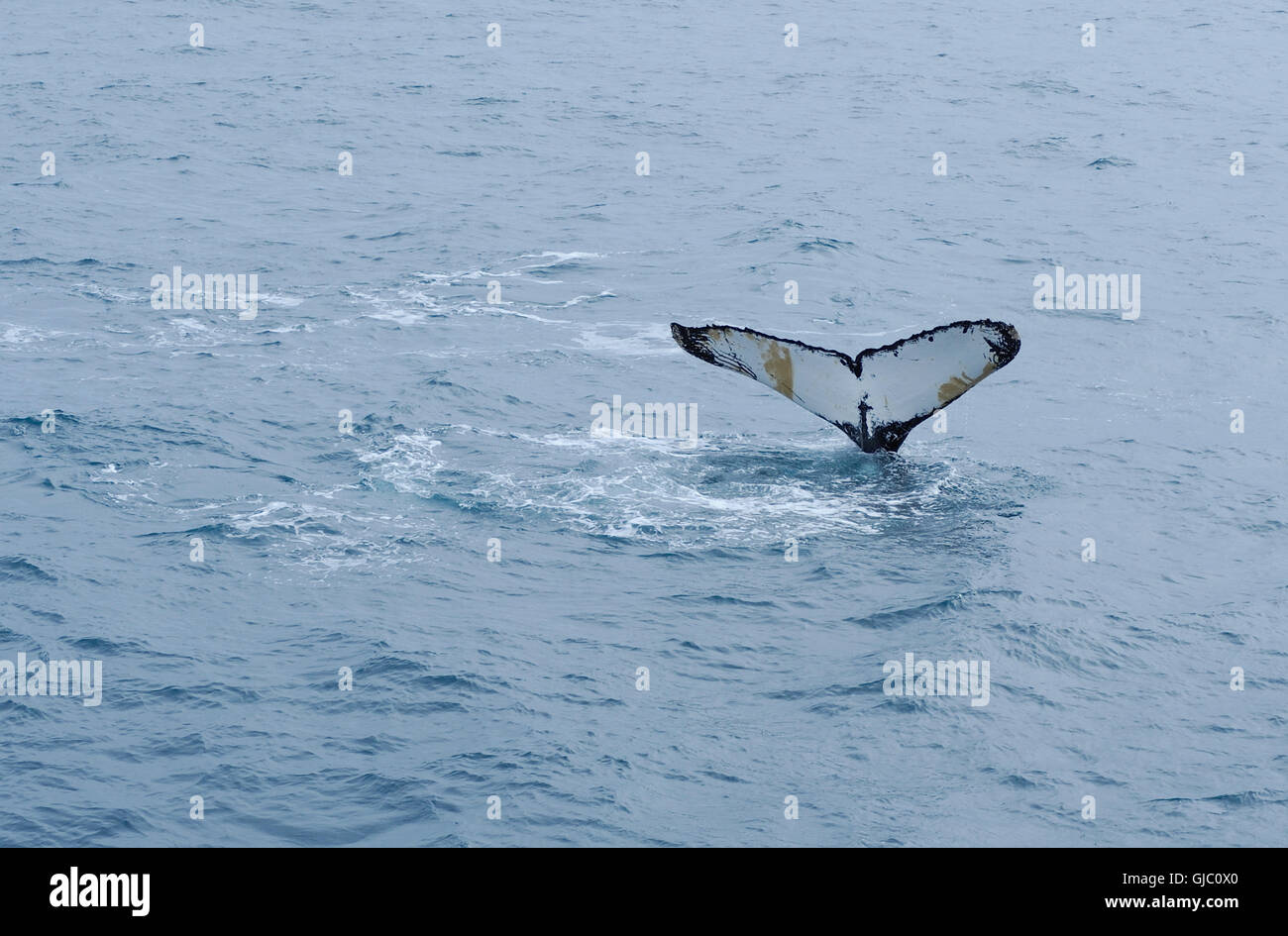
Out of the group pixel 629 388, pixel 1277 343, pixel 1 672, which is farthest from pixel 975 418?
pixel 1 672

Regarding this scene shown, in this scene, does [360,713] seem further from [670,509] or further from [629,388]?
[629,388]

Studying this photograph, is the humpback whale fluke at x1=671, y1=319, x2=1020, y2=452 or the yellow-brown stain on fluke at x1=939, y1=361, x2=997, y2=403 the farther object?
the yellow-brown stain on fluke at x1=939, y1=361, x2=997, y2=403

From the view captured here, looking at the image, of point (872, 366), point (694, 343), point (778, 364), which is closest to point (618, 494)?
point (694, 343)

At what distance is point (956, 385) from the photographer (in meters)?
20.2

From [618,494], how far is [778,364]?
2.64 m

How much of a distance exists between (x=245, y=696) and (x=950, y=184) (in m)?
28.9

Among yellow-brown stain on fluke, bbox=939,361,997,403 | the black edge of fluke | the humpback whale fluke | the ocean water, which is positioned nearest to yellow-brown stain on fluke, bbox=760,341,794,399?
the humpback whale fluke

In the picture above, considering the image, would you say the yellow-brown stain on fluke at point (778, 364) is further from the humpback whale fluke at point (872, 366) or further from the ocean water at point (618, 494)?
the ocean water at point (618, 494)

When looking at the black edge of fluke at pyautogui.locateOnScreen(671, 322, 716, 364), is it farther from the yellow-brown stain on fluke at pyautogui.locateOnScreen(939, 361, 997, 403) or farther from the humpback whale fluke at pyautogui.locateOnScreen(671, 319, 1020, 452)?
the yellow-brown stain on fluke at pyautogui.locateOnScreen(939, 361, 997, 403)

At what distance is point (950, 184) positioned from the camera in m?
40.5

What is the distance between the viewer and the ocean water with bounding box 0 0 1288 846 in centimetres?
1437

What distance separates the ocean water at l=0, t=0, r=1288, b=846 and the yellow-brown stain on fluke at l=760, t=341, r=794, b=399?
1381 mm

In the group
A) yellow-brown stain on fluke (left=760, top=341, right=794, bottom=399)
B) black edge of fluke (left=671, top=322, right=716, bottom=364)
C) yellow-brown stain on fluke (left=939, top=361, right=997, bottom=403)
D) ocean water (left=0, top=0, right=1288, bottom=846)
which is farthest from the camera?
yellow-brown stain on fluke (left=760, top=341, right=794, bottom=399)

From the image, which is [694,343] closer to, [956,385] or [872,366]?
[872,366]
